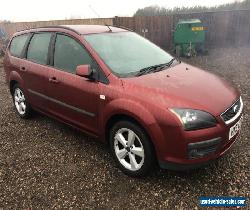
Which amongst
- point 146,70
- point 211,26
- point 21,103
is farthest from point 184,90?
point 211,26

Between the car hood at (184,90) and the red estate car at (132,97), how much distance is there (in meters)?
0.01

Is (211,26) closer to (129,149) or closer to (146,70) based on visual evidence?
(146,70)

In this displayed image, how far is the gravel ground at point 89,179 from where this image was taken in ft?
11.4

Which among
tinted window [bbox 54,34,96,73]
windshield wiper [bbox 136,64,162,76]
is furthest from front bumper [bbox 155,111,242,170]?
tinted window [bbox 54,34,96,73]

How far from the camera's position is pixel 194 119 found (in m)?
3.16

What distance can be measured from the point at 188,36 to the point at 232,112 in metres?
10.3

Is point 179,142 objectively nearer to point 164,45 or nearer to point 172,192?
point 172,192

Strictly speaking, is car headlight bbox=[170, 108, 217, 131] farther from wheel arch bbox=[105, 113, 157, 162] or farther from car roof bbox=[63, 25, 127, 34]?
car roof bbox=[63, 25, 127, 34]

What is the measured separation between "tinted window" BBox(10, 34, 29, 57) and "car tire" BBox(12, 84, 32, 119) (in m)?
0.65

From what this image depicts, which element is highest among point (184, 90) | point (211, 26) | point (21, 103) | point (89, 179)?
point (211, 26)

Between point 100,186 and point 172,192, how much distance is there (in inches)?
34.8

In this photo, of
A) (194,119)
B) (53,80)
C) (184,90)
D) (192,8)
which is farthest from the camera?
(192,8)

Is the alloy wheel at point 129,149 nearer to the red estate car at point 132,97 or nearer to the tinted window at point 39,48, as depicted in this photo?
the red estate car at point 132,97

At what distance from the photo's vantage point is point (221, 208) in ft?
10.6
